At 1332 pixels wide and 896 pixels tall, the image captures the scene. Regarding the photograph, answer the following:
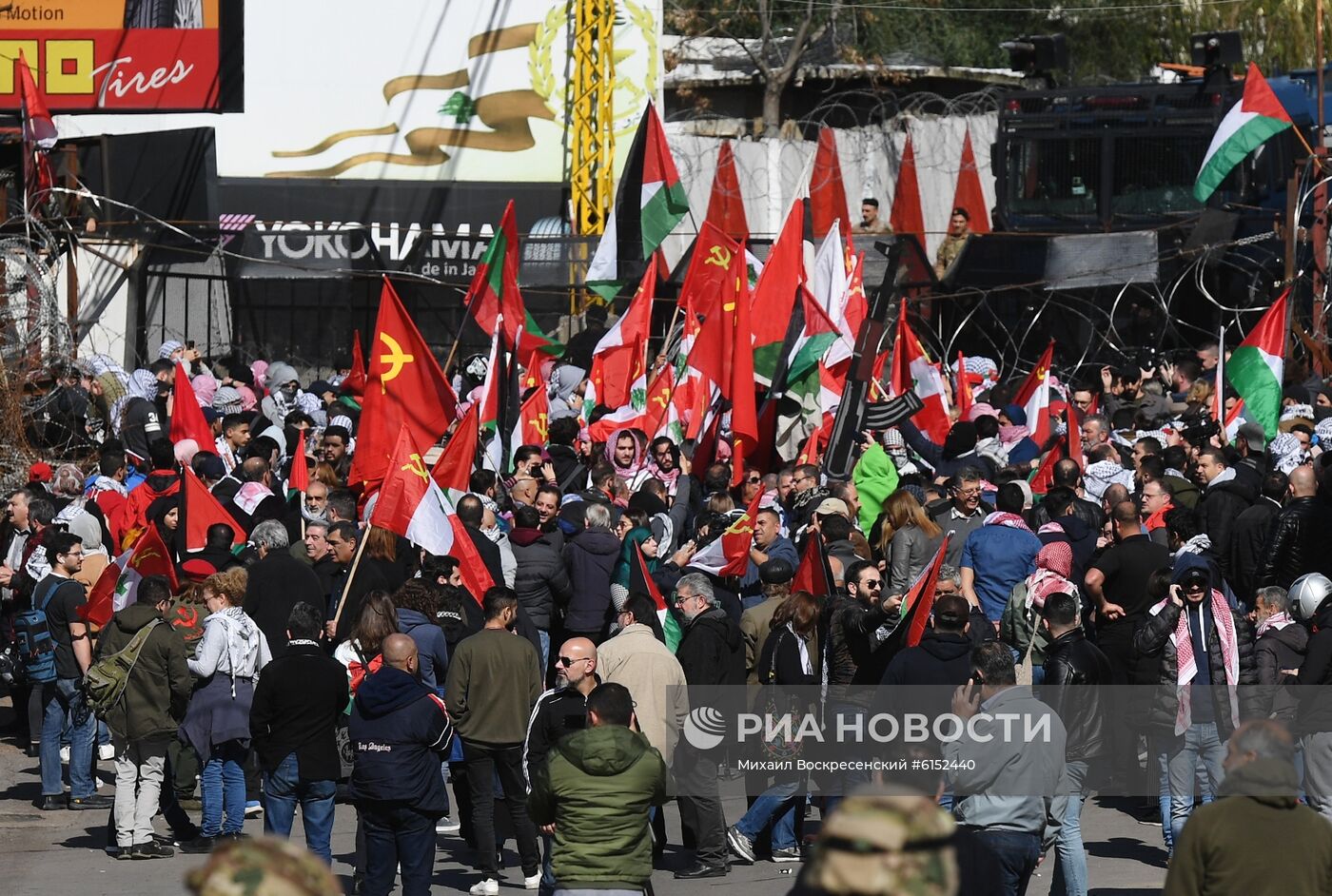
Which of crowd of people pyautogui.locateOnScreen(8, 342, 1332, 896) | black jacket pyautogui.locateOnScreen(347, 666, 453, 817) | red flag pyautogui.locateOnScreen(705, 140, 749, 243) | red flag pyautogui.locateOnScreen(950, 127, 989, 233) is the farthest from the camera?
red flag pyautogui.locateOnScreen(950, 127, 989, 233)

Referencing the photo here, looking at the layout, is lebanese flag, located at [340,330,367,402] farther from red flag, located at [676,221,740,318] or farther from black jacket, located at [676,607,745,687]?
black jacket, located at [676,607,745,687]

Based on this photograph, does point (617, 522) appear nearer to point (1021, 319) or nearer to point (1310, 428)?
point (1310, 428)

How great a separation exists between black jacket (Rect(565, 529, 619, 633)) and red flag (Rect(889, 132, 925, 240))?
17948 mm

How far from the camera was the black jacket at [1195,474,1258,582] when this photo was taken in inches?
472

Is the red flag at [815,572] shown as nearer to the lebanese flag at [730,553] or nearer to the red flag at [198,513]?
the lebanese flag at [730,553]

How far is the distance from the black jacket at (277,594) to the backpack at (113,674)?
738mm

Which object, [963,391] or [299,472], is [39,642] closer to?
[299,472]

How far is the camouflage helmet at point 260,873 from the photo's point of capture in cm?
359

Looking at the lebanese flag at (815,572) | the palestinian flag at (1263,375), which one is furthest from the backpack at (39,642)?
the palestinian flag at (1263,375)

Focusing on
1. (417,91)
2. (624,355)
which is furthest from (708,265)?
(417,91)

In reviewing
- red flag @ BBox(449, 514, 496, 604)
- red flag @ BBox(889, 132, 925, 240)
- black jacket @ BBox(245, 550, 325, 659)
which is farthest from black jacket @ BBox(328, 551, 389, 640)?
red flag @ BBox(889, 132, 925, 240)

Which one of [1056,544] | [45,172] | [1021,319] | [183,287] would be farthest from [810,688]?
[183,287]

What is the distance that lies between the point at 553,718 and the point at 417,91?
66.9 feet

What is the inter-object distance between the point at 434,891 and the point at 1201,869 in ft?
15.5
